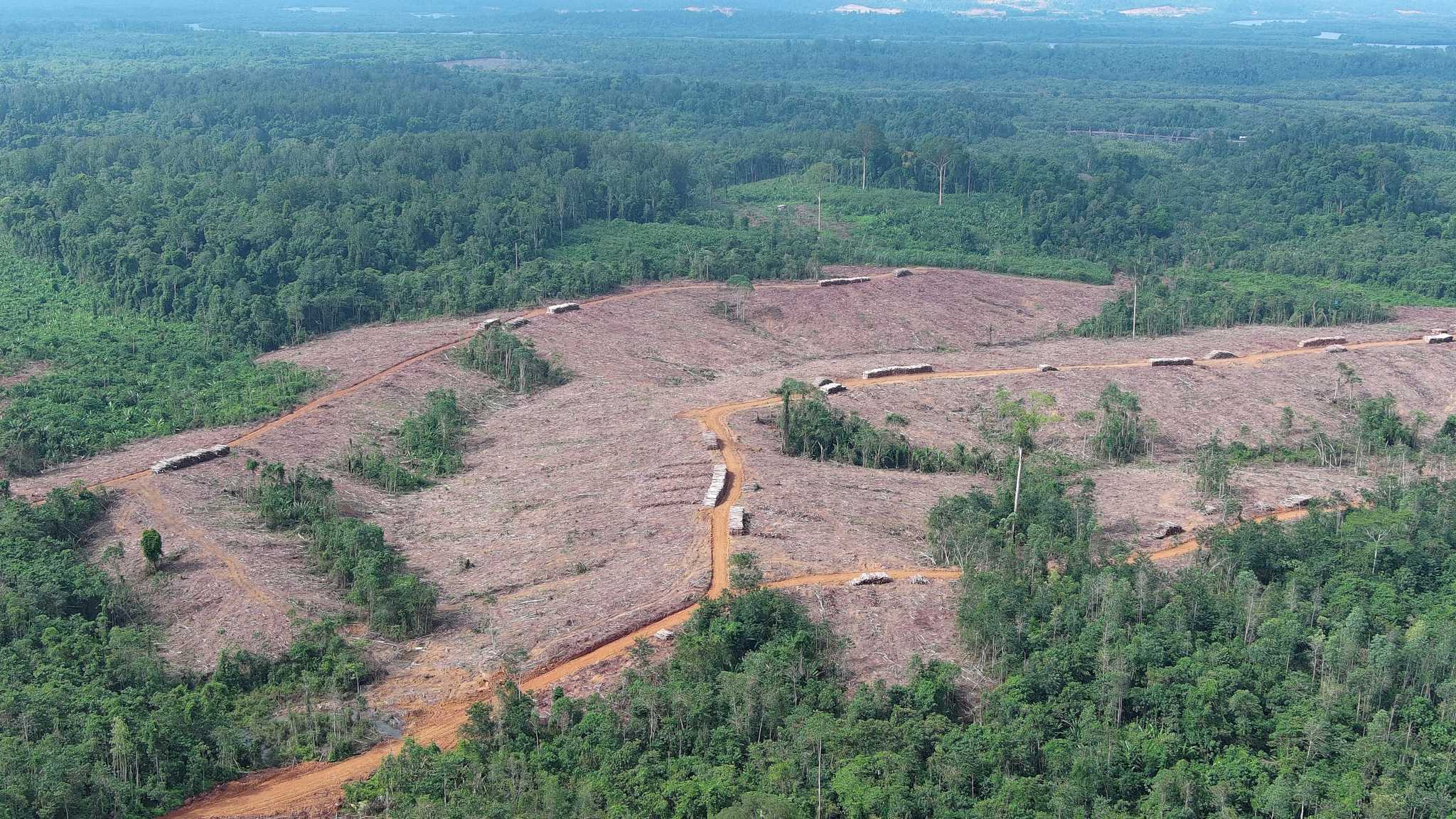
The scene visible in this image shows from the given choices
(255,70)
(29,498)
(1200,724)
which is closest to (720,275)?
(29,498)

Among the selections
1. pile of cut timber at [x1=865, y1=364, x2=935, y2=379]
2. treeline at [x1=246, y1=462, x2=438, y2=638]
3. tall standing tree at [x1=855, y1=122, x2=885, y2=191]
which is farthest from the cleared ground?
tall standing tree at [x1=855, y1=122, x2=885, y2=191]

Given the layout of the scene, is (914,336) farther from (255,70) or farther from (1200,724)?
(255,70)

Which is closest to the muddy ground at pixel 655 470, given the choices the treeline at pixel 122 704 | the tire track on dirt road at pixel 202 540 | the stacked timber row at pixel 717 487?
the tire track on dirt road at pixel 202 540

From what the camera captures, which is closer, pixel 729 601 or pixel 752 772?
pixel 752 772

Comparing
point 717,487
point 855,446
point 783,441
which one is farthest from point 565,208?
Result: point 717,487

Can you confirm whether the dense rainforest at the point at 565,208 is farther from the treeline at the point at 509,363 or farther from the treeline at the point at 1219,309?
the treeline at the point at 509,363

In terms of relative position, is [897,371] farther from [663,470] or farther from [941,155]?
[941,155]
